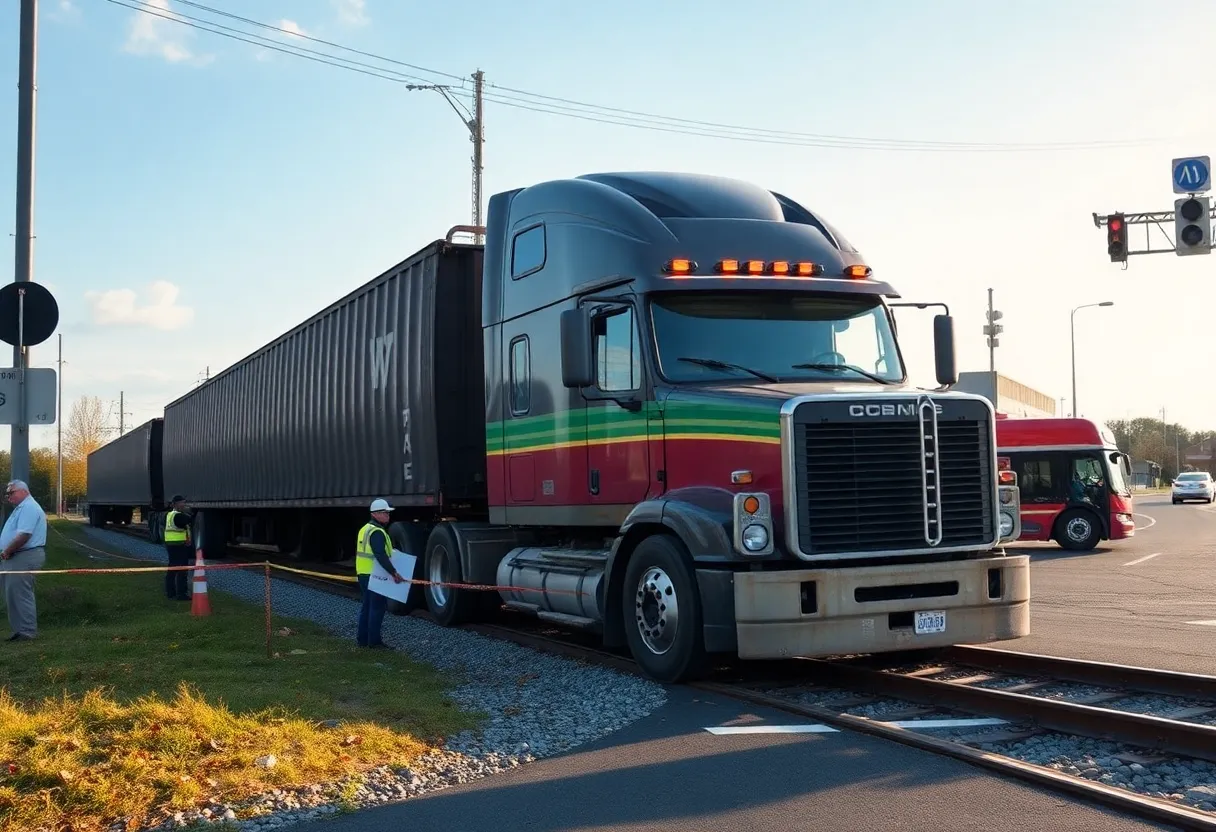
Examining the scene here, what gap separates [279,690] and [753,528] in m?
3.59

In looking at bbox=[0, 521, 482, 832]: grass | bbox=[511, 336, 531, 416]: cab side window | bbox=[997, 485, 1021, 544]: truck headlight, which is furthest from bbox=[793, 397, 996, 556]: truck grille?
bbox=[511, 336, 531, 416]: cab side window

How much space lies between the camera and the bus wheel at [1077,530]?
25.4 metres

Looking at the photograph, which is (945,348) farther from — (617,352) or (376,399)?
(376,399)

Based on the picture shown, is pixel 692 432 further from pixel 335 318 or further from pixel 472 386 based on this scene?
pixel 335 318

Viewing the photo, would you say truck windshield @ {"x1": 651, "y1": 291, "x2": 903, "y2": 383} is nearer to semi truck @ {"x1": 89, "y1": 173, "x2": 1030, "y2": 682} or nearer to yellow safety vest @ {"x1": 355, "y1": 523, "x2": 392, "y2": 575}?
semi truck @ {"x1": 89, "y1": 173, "x2": 1030, "y2": 682}

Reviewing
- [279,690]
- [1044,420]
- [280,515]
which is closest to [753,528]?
[279,690]

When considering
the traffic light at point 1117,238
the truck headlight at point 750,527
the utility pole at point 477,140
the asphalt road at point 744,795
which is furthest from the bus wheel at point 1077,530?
the asphalt road at point 744,795

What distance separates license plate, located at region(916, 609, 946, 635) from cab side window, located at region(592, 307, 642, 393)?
9.00 feet

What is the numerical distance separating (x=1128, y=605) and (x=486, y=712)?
9346 millimetres

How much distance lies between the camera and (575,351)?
9258mm

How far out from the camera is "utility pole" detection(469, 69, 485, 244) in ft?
89.6

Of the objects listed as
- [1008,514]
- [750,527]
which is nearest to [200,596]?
[750,527]

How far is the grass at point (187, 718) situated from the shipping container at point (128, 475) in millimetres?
25627

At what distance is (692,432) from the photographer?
893 centimetres
